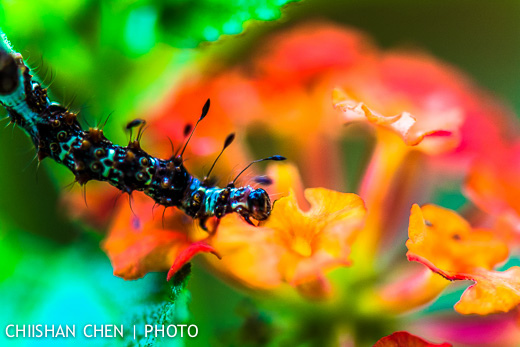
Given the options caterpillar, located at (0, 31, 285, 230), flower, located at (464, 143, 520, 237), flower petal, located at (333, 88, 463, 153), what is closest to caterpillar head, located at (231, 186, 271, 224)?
caterpillar, located at (0, 31, 285, 230)

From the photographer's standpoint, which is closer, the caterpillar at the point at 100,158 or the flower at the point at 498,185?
the caterpillar at the point at 100,158

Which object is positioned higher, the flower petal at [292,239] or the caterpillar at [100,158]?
the caterpillar at [100,158]

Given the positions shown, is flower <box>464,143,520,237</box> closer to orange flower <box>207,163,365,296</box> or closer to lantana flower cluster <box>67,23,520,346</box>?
lantana flower cluster <box>67,23,520,346</box>

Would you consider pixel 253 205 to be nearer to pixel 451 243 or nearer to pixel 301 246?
pixel 301 246

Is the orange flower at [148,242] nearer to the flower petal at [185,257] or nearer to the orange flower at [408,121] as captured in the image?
the flower petal at [185,257]

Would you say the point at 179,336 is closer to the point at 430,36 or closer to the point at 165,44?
the point at 165,44

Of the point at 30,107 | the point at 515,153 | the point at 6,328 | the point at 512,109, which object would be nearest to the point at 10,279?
the point at 6,328

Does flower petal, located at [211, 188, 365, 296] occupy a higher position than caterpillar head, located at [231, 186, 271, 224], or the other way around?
caterpillar head, located at [231, 186, 271, 224]

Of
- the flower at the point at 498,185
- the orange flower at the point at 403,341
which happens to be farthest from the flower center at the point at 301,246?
the flower at the point at 498,185
